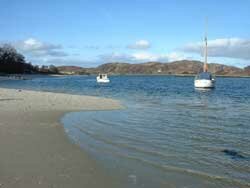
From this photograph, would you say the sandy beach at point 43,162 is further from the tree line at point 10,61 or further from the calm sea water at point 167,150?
the tree line at point 10,61

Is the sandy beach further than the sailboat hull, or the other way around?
the sailboat hull

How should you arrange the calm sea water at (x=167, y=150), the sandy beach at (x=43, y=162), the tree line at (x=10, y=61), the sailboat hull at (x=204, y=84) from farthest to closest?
the tree line at (x=10, y=61) < the sailboat hull at (x=204, y=84) < the calm sea water at (x=167, y=150) < the sandy beach at (x=43, y=162)

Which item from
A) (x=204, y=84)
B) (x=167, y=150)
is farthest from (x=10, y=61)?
(x=167, y=150)

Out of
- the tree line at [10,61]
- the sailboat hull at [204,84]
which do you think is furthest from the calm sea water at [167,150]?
the tree line at [10,61]

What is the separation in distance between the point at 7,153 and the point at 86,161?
2284mm

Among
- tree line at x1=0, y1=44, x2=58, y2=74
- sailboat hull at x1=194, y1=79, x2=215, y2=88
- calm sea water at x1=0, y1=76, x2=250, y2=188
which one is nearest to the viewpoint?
calm sea water at x1=0, y1=76, x2=250, y2=188

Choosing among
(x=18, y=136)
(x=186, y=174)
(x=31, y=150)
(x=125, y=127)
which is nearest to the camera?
(x=186, y=174)

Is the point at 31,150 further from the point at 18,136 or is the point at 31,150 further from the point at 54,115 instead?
the point at 54,115

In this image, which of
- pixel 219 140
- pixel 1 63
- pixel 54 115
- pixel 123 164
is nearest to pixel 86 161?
pixel 123 164

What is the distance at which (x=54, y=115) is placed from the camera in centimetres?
2166

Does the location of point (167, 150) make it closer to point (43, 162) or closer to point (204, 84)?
point (43, 162)

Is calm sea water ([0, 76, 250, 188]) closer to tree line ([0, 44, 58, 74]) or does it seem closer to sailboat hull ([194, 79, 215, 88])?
sailboat hull ([194, 79, 215, 88])

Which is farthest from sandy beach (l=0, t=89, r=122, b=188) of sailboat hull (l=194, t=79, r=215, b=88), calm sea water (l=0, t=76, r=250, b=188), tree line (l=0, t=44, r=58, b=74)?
tree line (l=0, t=44, r=58, b=74)

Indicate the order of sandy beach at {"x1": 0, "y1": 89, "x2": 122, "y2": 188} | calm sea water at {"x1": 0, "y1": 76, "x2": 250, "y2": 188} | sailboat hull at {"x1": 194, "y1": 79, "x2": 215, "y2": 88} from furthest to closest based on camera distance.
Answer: sailboat hull at {"x1": 194, "y1": 79, "x2": 215, "y2": 88} → calm sea water at {"x1": 0, "y1": 76, "x2": 250, "y2": 188} → sandy beach at {"x1": 0, "y1": 89, "x2": 122, "y2": 188}
